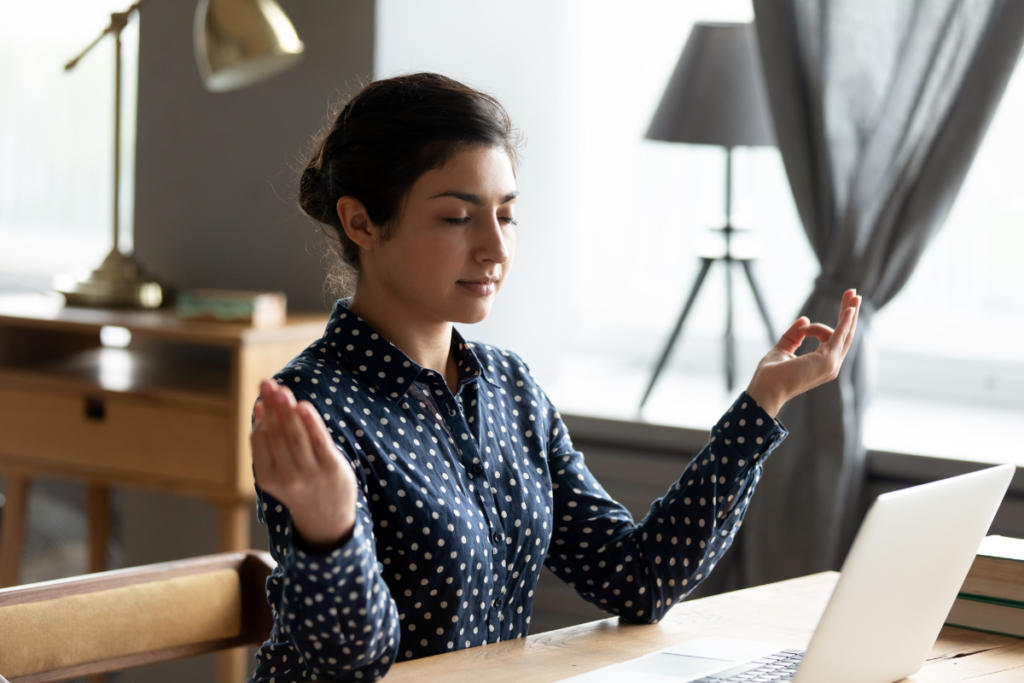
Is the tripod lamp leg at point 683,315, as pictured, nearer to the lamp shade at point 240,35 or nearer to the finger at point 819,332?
the lamp shade at point 240,35

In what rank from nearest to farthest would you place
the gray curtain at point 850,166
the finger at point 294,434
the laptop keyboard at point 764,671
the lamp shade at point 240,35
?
the finger at point 294,434, the laptop keyboard at point 764,671, the gray curtain at point 850,166, the lamp shade at point 240,35

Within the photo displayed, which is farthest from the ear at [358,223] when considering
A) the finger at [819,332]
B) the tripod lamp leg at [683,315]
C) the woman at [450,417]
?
the tripod lamp leg at [683,315]

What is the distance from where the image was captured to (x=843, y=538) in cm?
216

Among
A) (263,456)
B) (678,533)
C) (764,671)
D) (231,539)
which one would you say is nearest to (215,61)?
(231,539)

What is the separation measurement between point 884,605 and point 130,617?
0.87 metres

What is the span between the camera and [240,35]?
7.29ft

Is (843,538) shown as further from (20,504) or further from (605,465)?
(20,504)

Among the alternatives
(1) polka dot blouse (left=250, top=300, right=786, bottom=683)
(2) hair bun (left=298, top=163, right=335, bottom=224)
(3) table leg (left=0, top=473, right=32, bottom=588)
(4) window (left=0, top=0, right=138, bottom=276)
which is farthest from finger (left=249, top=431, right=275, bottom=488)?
(4) window (left=0, top=0, right=138, bottom=276)

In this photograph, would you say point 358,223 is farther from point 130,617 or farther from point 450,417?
point 130,617

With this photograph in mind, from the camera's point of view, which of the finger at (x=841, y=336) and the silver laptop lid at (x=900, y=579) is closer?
the silver laptop lid at (x=900, y=579)

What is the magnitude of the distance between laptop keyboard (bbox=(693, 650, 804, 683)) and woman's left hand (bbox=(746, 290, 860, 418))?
0.87ft

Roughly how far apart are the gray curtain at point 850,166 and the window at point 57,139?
1975mm

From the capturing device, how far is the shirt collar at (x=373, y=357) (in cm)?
130

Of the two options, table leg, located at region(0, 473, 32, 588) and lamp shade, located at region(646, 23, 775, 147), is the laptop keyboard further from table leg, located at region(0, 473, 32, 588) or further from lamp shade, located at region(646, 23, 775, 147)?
table leg, located at region(0, 473, 32, 588)
